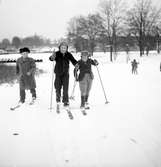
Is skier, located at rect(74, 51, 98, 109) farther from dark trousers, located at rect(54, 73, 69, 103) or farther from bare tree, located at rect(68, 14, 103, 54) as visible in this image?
bare tree, located at rect(68, 14, 103, 54)

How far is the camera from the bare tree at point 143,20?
111 ft

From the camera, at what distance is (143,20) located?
113ft

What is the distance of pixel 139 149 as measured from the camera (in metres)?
3.68

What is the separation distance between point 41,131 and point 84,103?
2074 millimetres

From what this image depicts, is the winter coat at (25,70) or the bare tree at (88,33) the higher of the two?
the bare tree at (88,33)

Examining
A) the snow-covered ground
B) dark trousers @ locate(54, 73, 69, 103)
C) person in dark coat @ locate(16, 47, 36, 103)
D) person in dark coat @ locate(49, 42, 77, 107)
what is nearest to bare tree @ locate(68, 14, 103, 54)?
person in dark coat @ locate(16, 47, 36, 103)

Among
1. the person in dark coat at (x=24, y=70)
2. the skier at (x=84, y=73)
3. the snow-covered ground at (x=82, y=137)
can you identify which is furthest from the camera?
the person in dark coat at (x=24, y=70)

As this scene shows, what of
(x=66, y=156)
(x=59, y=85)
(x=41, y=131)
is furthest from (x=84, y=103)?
(x=66, y=156)

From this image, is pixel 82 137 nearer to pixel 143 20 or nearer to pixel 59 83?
pixel 59 83

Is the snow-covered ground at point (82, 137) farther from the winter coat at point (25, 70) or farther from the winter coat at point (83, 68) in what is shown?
the winter coat at point (83, 68)

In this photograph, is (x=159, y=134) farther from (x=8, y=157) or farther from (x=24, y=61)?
(x=24, y=61)

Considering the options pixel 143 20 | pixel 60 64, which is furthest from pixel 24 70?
pixel 143 20

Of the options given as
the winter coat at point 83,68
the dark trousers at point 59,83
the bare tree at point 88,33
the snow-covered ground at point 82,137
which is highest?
the bare tree at point 88,33

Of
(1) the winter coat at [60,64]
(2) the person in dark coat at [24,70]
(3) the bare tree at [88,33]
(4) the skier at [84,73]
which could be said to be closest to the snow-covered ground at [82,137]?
(4) the skier at [84,73]
